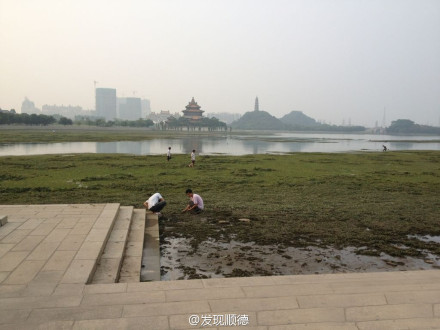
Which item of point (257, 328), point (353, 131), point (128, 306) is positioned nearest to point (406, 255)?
point (257, 328)

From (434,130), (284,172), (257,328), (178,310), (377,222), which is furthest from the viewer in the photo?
(434,130)

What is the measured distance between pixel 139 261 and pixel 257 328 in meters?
3.10

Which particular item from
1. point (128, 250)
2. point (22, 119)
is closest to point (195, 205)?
point (128, 250)

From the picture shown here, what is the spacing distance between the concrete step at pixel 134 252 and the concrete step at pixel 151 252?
0.16 meters

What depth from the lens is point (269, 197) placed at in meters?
12.5

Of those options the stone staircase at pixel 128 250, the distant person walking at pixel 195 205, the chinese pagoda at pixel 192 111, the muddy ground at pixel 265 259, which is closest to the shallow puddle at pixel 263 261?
the muddy ground at pixel 265 259

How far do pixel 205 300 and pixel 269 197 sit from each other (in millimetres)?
8405

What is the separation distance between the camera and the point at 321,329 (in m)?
3.80

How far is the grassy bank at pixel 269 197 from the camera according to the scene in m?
8.43

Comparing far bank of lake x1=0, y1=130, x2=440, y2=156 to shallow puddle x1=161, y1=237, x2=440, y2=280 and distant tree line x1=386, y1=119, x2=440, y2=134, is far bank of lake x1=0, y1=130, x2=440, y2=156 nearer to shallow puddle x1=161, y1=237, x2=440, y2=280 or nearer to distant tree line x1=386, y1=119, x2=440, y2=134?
shallow puddle x1=161, y1=237, x2=440, y2=280

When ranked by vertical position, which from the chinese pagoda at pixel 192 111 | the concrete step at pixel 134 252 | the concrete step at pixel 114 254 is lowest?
the concrete step at pixel 134 252

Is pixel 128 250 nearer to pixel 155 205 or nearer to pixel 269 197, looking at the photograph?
pixel 155 205

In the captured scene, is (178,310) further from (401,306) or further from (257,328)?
(401,306)

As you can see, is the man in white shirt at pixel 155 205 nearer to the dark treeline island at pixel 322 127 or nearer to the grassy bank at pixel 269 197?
the grassy bank at pixel 269 197
